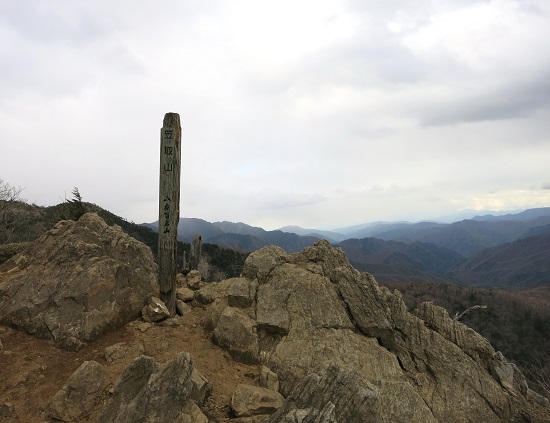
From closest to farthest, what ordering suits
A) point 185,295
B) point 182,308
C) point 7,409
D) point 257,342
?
point 7,409, point 257,342, point 182,308, point 185,295

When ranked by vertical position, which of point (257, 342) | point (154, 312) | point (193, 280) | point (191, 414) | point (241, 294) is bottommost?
point (191, 414)

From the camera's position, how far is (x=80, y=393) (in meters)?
8.51

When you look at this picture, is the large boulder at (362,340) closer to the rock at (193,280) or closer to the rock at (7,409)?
the rock at (193,280)

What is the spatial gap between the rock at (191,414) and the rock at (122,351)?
2923mm

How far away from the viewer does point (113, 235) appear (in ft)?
43.9

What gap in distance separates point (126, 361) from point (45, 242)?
21.4ft

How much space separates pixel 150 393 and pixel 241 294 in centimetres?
551

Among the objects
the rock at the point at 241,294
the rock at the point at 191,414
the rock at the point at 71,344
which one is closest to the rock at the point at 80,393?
the rock at the point at 71,344

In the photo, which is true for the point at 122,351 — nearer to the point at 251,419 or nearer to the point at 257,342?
the point at 257,342

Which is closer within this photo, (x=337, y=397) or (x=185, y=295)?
(x=337, y=397)

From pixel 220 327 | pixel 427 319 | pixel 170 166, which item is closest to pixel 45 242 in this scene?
pixel 170 166

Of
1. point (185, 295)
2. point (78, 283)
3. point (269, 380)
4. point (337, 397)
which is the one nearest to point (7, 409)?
point (78, 283)

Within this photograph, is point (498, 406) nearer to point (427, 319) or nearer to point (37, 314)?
point (427, 319)

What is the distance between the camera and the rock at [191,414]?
7656 mm
